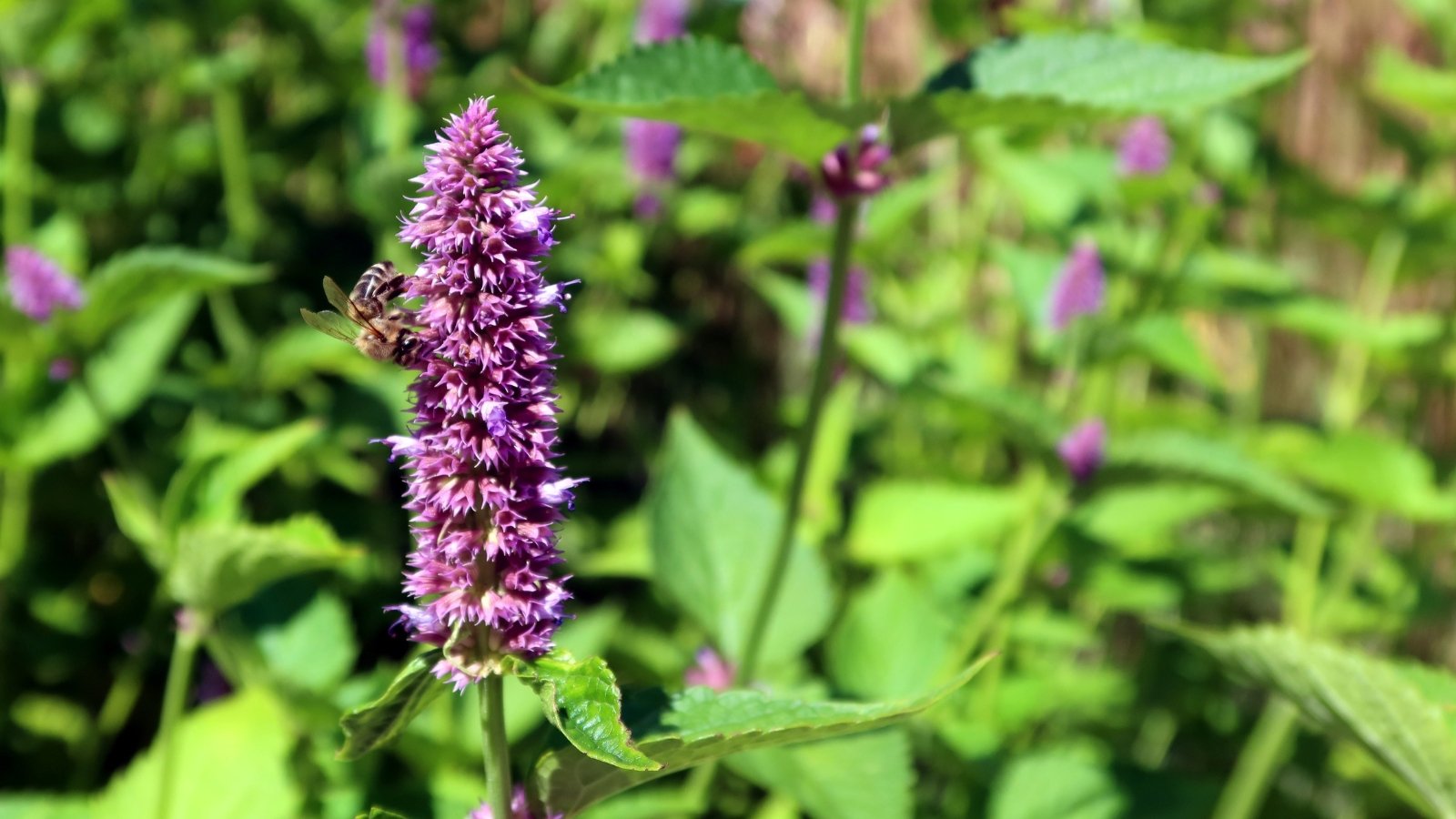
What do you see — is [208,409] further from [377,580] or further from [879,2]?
[879,2]

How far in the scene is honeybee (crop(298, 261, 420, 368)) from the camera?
1098 mm

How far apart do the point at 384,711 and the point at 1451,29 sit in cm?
340

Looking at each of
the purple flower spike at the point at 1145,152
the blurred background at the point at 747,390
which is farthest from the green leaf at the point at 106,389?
the purple flower spike at the point at 1145,152

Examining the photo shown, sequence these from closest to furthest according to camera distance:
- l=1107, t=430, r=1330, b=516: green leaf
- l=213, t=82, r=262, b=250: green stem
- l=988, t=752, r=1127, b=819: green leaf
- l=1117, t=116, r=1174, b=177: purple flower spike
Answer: l=1107, t=430, r=1330, b=516: green leaf → l=988, t=752, r=1127, b=819: green leaf → l=1117, t=116, r=1174, b=177: purple flower spike → l=213, t=82, r=262, b=250: green stem

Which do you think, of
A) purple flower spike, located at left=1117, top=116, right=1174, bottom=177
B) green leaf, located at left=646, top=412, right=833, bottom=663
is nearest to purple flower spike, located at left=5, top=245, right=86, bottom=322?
green leaf, located at left=646, top=412, right=833, bottom=663

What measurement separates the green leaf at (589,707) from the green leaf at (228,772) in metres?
0.93

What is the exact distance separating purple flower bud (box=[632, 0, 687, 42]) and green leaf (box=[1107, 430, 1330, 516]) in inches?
79.3

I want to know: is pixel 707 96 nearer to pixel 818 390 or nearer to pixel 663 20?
pixel 818 390

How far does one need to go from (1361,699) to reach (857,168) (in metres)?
0.83

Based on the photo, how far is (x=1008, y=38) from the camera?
158cm

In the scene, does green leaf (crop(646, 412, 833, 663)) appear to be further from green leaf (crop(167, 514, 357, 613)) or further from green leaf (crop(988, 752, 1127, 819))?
green leaf (crop(167, 514, 357, 613))

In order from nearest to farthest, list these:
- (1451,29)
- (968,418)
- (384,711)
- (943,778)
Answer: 1. (384,711)
2. (943,778)
3. (968,418)
4. (1451,29)

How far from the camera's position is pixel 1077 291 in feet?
8.63

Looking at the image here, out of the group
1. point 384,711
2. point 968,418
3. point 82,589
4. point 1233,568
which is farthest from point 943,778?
point 82,589
